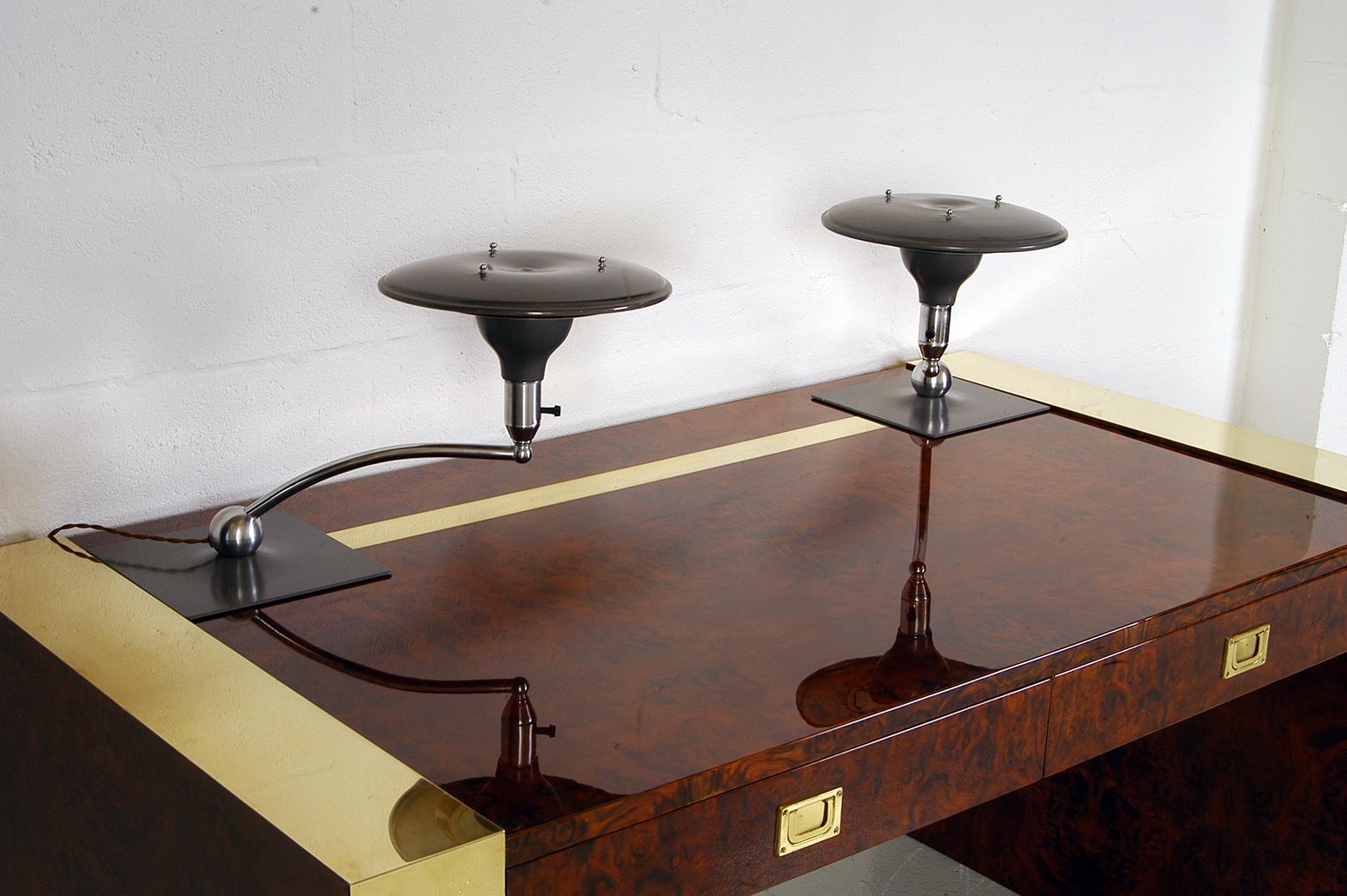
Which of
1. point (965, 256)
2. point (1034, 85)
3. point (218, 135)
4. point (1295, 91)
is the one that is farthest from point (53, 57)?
point (1295, 91)

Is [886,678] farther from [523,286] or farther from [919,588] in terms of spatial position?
[523,286]

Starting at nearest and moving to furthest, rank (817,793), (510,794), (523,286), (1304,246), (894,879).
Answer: (510,794) < (817,793) < (523,286) < (894,879) < (1304,246)

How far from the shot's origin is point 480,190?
1.49m

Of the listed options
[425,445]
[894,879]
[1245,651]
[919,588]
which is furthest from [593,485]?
[894,879]

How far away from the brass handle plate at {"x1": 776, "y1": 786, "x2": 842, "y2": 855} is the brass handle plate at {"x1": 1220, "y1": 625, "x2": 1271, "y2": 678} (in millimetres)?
457

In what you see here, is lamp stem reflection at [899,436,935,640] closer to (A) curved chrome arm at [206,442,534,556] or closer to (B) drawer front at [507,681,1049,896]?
(B) drawer front at [507,681,1049,896]

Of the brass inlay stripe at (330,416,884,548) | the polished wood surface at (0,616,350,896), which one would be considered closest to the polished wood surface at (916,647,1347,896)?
the brass inlay stripe at (330,416,884,548)

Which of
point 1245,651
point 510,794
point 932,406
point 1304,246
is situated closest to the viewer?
point 510,794

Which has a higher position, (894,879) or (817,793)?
(817,793)

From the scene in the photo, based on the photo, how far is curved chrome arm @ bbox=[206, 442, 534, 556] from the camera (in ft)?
4.04

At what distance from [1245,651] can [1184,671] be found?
0.09m

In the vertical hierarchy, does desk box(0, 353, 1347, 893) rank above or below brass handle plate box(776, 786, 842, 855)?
above

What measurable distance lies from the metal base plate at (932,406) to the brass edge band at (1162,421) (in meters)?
0.05

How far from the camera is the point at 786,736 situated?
991 millimetres
